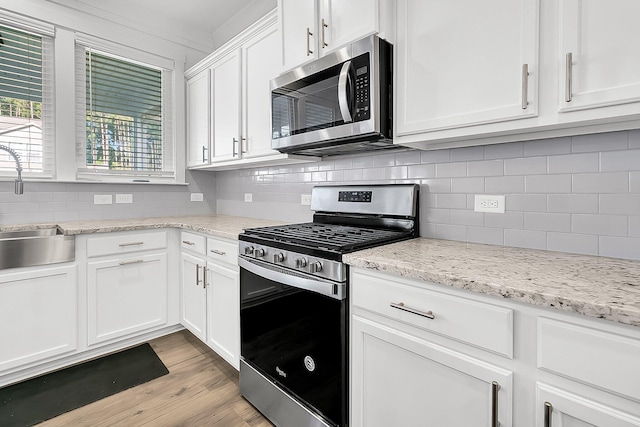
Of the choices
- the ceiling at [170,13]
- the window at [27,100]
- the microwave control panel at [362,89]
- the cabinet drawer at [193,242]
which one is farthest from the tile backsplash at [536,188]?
the window at [27,100]

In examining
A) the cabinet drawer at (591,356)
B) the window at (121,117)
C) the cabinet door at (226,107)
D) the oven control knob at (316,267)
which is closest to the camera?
the cabinet drawer at (591,356)

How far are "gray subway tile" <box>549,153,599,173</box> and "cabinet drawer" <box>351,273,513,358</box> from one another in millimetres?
773

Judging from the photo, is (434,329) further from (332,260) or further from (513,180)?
(513,180)

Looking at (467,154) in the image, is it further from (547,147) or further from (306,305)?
(306,305)

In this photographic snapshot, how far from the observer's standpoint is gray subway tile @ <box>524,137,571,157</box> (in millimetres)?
1301

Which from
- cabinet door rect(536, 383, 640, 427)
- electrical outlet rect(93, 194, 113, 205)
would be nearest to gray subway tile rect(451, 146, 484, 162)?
cabinet door rect(536, 383, 640, 427)

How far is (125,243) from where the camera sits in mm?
2387

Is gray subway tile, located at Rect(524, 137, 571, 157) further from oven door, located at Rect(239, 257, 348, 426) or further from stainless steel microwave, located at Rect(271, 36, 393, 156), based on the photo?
oven door, located at Rect(239, 257, 348, 426)

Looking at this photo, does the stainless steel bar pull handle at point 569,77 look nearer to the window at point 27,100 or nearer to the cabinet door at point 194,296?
the cabinet door at point 194,296

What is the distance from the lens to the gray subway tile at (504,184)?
1423 millimetres

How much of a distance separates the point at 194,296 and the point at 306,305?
4.50ft

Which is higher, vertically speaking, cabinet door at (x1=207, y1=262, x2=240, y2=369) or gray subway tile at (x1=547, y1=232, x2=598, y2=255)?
gray subway tile at (x1=547, y1=232, x2=598, y2=255)

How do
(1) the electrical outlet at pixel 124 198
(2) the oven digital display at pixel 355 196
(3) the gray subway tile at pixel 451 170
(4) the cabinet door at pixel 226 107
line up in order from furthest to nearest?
(1) the electrical outlet at pixel 124 198
(4) the cabinet door at pixel 226 107
(2) the oven digital display at pixel 355 196
(3) the gray subway tile at pixel 451 170

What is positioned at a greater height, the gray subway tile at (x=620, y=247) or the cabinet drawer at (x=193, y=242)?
the gray subway tile at (x=620, y=247)
